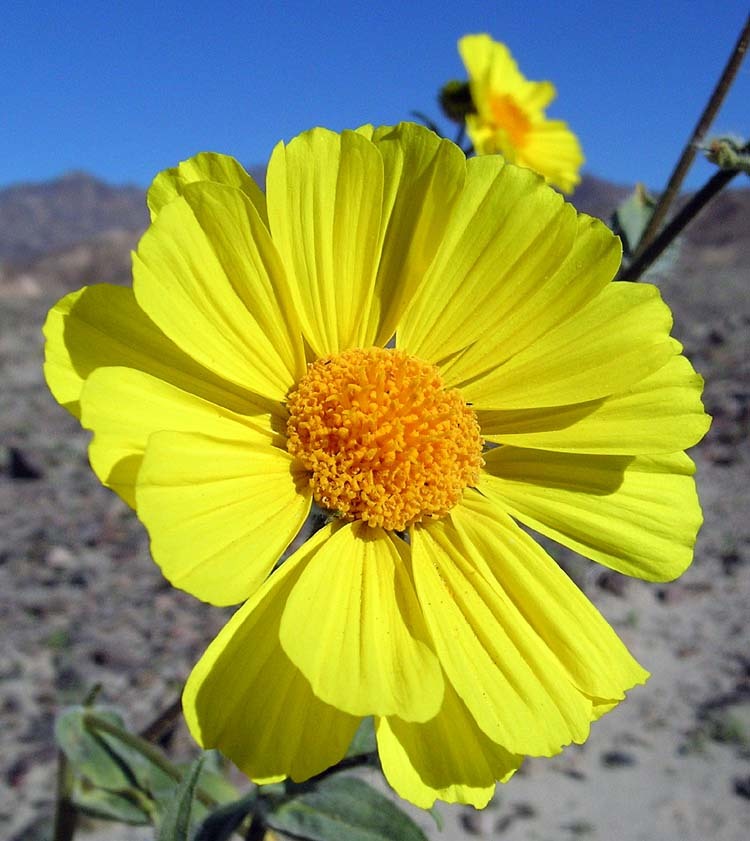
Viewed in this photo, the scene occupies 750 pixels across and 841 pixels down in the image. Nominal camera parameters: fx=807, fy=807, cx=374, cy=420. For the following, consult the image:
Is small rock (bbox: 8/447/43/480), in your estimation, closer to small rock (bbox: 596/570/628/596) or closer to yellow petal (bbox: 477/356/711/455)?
small rock (bbox: 596/570/628/596)

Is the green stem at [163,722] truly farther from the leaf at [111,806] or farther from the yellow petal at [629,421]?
the yellow petal at [629,421]

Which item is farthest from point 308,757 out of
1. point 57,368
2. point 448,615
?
point 57,368

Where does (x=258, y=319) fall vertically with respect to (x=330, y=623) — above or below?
above

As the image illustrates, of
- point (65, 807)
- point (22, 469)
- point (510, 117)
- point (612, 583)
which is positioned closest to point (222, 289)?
point (65, 807)

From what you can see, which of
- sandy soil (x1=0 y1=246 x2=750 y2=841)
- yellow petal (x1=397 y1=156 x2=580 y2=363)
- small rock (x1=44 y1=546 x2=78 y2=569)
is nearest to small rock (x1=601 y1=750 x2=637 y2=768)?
sandy soil (x1=0 y1=246 x2=750 y2=841)

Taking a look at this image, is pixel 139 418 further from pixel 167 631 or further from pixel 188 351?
pixel 167 631

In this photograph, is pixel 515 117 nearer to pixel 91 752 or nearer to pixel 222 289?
pixel 222 289

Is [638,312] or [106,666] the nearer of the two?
[638,312]
